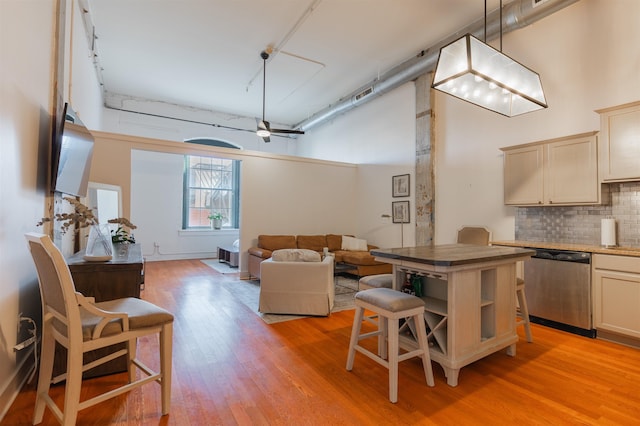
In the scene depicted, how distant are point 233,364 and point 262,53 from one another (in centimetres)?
482

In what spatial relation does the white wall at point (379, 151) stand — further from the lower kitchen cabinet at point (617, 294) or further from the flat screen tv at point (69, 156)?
the flat screen tv at point (69, 156)

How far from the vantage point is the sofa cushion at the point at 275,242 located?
19.7 ft

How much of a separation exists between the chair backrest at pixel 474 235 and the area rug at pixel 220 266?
14.4 feet

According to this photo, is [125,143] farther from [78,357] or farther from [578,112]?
[578,112]

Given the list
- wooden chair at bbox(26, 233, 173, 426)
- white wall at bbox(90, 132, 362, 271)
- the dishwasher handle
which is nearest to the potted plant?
white wall at bbox(90, 132, 362, 271)

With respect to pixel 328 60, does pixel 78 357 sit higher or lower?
lower

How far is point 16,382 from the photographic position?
2.01 metres

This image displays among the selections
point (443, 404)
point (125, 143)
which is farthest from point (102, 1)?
point (443, 404)

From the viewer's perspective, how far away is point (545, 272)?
11.3 feet

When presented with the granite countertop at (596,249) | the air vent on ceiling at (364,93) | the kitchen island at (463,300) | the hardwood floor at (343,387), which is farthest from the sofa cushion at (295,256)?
the air vent on ceiling at (364,93)

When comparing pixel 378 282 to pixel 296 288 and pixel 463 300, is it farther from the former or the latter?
pixel 296 288

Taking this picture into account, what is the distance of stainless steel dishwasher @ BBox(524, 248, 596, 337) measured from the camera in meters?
3.14

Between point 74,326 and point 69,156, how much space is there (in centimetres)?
176

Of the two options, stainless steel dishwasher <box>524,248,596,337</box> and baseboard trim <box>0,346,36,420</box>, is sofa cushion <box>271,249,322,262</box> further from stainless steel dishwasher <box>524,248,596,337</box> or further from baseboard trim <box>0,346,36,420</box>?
stainless steel dishwasher <box>524,248,596,337</box>
